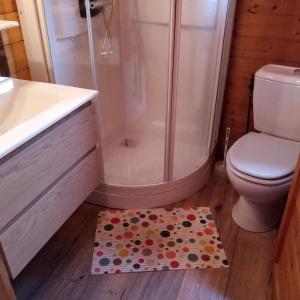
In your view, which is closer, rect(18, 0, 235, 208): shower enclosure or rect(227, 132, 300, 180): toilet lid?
rect(227, 132, 300, 180): toilet lid

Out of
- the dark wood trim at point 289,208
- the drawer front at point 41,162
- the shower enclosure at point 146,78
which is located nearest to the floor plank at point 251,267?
the dark wood trim at point 289,208

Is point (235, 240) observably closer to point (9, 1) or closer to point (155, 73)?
point (155, 73)

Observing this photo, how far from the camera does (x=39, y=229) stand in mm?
1190

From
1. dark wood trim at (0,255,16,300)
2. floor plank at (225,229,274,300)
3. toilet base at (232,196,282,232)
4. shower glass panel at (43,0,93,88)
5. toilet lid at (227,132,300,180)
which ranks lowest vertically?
floor plank at (225,229,274,300)

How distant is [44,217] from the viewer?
120 centimetres

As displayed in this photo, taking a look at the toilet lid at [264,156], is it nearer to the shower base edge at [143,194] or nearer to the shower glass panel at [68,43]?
the shower base edge at [143,194]

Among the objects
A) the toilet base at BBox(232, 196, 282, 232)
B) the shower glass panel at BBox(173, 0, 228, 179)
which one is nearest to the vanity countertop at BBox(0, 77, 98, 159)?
the shower glass panel at BBox(173, 0, 228, 179)

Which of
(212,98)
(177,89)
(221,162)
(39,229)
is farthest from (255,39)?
→ (39,229)

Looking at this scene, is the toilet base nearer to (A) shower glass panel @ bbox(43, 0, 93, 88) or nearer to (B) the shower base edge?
(B) the shower base edge

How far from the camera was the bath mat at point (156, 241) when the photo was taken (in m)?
1.56

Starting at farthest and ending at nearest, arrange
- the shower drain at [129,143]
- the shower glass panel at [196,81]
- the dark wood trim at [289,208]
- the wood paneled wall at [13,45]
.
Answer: the shower drain at [129,143], the shower glass panel at [196,81], the wood paneled wall at [13,45], the dark wood trim at [289,208]

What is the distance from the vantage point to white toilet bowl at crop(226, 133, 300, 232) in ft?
4.96

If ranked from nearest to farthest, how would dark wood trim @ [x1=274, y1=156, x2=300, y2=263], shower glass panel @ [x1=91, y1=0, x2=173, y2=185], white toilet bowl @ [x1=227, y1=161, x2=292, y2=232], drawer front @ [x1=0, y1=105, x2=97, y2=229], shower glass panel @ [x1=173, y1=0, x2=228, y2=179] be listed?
1. drawer front @ [x1=0, y1=105, x2=97, y2=229]
2. dark wood trim @ [x1=274, y1=156, x2=300, y2=263]
3. white toilet bowl @ [x1=227, y1=161, x2=292, y2=232]
4. shower glass panel @ [x1=173, y1=0, x2=228, y2=179]
5. shower glass panel @ [x1=91, y1=0, x2=173, y2=185]

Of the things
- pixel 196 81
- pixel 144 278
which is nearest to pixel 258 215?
pixel 144 278
